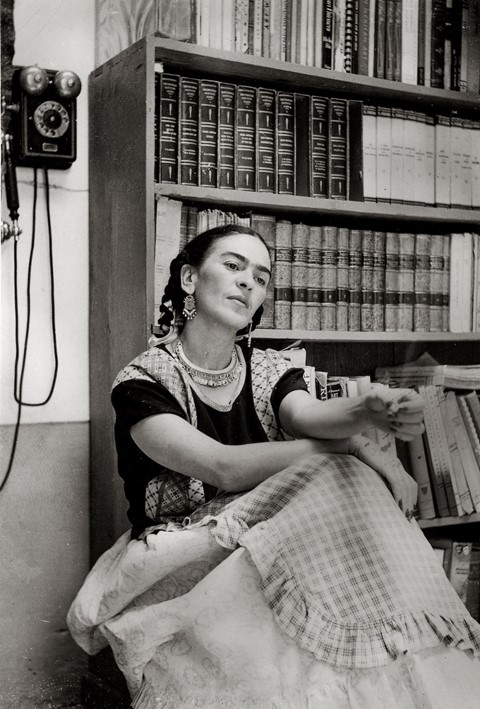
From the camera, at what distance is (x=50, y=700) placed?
3.81 feet

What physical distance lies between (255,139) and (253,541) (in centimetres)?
60

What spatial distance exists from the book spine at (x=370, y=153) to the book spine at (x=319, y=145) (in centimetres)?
6

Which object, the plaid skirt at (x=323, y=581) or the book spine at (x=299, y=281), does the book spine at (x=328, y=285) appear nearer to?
the book spine at (x=299, y=281)

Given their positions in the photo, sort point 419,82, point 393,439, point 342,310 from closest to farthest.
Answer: point 393,439, point 342,310, point 419,82

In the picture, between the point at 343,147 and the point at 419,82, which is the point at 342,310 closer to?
the point at 343,147

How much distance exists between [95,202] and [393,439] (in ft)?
1.77

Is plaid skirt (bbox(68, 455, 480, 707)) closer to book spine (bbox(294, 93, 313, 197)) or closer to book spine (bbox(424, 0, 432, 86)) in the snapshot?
book spine (bbox(294, 93, 313, 197))

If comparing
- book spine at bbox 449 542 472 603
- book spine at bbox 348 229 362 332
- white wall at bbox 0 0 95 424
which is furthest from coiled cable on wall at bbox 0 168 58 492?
book spine at bbox 449 542 472 603

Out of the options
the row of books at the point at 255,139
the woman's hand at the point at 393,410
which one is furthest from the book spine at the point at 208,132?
the woman's hand at the point at 393,410

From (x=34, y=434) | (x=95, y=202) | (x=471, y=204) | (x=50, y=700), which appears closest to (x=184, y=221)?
(x=95, y=202)

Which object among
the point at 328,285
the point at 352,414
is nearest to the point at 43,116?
the point at 328,285

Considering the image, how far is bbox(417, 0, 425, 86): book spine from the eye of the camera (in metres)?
1.28

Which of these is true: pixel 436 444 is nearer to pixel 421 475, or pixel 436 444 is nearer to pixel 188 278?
pixel 421 475

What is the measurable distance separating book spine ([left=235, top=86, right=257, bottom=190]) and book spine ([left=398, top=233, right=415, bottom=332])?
262mm
